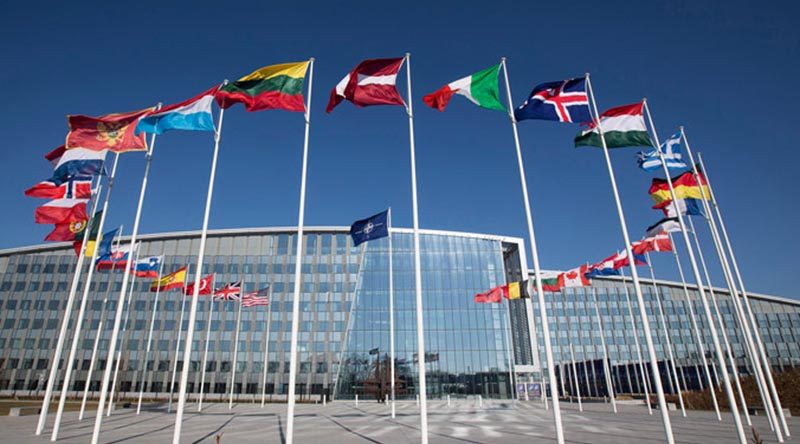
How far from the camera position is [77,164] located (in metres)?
17.5

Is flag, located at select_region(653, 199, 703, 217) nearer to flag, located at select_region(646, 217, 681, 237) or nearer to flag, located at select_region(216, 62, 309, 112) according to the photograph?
flag, located at select_region(646, 217, 681, 237)

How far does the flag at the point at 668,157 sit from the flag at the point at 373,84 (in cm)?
1218

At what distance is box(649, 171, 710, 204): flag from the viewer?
19.6 metres

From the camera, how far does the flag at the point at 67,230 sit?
19.6m

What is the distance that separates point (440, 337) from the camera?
65188mm

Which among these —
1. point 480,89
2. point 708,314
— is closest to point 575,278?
point 708,314

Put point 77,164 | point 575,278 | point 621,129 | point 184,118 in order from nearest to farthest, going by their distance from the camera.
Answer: point 184,118, point 621,129, point 77,164, point 575,278

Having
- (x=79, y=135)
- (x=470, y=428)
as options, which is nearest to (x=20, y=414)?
(x=79, y=135)

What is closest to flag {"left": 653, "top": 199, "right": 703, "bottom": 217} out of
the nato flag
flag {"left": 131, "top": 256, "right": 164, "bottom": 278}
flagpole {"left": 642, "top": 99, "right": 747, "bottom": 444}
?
flagpole {"left": 642, "top": 99, "right": 747, "bottom": 444}

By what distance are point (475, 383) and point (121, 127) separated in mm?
58215

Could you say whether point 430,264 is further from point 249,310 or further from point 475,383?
point 249,310

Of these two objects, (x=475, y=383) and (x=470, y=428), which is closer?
(x=470, y=428)

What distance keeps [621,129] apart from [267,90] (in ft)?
44.9

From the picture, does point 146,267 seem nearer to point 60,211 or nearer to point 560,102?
point 60,211
